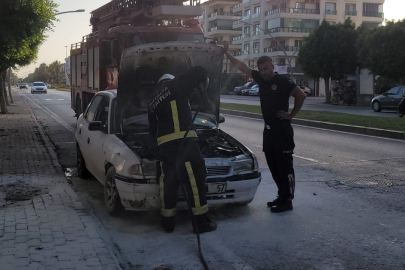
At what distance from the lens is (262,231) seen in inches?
217

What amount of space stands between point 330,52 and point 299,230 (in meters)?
36.7

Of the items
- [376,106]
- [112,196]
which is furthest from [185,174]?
[376,106]

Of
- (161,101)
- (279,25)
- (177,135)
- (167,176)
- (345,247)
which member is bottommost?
(345,247)

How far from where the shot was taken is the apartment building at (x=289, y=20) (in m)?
66.7

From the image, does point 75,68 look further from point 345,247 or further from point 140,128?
point 345,247

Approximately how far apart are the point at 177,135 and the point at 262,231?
4.49ft

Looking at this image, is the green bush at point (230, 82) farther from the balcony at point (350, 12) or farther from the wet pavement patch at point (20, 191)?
the wet pavement patch at point (20, 191)

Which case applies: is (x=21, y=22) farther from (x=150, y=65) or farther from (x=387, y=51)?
(x=387, y=51)

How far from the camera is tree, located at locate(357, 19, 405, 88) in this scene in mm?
34438

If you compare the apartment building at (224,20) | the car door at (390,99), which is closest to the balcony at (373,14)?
the apartment building at (224,20)

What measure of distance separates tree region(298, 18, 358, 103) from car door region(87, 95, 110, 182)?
114ft

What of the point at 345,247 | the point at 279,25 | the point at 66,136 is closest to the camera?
the point at 345,247

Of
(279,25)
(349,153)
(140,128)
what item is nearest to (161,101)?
(140,128)

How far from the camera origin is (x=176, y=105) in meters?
5.45
